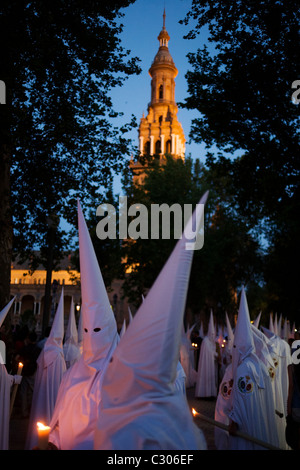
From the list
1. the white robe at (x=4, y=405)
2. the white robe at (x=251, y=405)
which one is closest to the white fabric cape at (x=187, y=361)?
the white robe at (x=251, y=405)

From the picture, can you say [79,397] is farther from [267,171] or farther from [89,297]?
[267,171]

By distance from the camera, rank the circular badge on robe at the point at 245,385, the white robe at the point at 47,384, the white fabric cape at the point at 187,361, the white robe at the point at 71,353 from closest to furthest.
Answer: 1. the circular badge on robe at the point at 245,385
2. the white robe at the point at 47,384
3. the white robe at the point at 71,353
4. the white fabric cape at the point at 187,361

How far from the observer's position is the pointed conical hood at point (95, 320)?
4.17 metres

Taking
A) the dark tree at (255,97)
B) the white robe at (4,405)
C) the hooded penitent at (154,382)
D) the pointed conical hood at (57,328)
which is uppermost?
the dark tree at (255,97)

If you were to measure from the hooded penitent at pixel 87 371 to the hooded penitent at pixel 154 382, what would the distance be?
115 cm

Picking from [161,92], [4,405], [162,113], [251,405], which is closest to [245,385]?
[251,405]

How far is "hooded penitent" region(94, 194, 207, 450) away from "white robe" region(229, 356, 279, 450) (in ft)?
9.83

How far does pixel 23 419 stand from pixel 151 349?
328 inches

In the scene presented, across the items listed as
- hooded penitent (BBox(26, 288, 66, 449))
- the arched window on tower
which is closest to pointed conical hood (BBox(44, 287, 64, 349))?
hooded penitent (BBox(26, 288, 66, 449))

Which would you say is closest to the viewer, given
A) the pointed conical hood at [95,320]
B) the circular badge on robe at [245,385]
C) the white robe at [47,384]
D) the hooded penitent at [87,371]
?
the hooded penitent at [87,371]

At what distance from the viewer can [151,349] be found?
8.89 ft

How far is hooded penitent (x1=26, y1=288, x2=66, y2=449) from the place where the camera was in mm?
7840

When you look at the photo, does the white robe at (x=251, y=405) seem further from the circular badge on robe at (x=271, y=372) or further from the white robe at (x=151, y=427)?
the white robe at (x=151, y=427)

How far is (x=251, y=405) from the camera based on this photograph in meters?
5.48
